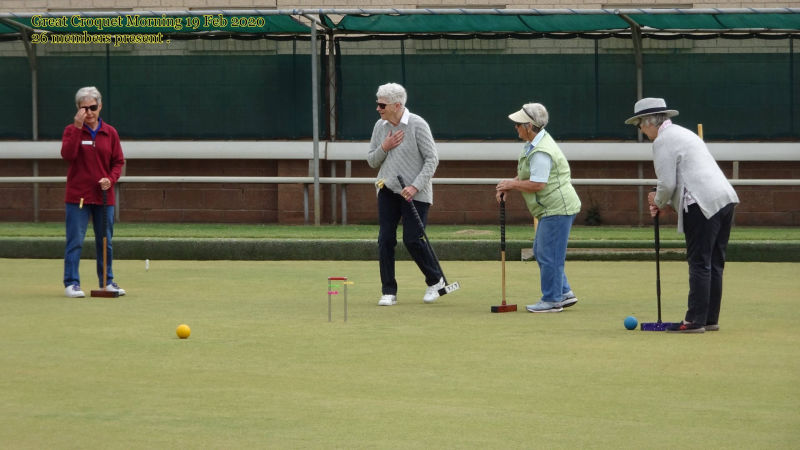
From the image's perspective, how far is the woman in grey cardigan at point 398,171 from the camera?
9.57 meters

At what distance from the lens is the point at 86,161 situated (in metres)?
10.2

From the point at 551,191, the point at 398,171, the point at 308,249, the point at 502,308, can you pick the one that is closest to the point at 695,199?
the point at 551,191

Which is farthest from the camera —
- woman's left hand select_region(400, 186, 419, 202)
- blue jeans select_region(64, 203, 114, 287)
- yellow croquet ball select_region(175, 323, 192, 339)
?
blue jeans select_region(64, 203, 114, 287)

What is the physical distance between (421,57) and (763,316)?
312 inches

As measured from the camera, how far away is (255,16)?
52.1 ft

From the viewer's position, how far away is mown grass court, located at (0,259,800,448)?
199 inches

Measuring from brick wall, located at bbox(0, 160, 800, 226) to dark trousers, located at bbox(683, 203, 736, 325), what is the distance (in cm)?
789

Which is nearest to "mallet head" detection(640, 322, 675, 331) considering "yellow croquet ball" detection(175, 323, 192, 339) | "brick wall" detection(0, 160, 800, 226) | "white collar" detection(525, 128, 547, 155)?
"white collar" detection(525, 128, 547, 155)

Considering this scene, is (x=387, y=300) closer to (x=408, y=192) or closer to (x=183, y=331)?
(x=408, y=192)

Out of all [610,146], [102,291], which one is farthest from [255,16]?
[102,291]

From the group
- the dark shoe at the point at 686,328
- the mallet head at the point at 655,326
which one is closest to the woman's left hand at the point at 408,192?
the mallet head at the point at 655,326

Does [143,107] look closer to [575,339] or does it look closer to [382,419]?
[575,339]

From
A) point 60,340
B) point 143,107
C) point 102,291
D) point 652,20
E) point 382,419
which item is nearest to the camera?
point 382,419

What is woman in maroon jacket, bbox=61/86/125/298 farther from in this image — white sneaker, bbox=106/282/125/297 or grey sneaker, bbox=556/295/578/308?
grey sneaker, bbox=556/295/578/308
